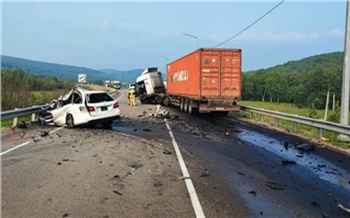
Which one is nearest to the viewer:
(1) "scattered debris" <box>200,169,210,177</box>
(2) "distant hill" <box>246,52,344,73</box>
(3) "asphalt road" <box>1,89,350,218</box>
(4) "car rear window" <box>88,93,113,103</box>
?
(3) "asphalt road" <box>1,89,350,218</box>

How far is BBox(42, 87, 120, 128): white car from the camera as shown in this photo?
16484 millimetres

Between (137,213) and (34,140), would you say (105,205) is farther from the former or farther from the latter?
(34,140)

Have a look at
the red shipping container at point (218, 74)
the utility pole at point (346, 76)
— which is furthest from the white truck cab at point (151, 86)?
the utility pole at point (346, 76)

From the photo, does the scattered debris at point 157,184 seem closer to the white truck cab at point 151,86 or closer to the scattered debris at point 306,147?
the scattered debris at point 306,147

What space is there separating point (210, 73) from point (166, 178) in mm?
16785

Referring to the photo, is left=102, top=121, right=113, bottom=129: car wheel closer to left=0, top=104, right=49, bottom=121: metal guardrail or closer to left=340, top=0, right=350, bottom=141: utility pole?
left=0, top=104, right=49, bottom=121: metal guardrail

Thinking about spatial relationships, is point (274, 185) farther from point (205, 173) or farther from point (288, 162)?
point (288, 162)

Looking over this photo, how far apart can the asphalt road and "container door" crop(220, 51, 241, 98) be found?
408 inches

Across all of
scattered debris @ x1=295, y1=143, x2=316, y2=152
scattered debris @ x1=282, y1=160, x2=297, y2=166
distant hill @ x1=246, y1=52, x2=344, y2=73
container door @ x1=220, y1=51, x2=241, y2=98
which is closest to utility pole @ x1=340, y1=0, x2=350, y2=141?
scattered debris @ x1=295, y1=143, x2=316, y2=152

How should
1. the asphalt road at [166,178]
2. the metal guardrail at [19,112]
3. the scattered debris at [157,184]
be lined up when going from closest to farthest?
the asphalt road at [166,178]
the scattered debris at [157,184]
the metal guardrail at [19,112]

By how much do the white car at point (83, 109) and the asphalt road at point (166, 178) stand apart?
2.73 metres

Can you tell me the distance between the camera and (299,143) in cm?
1364

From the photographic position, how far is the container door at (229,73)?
24016mm

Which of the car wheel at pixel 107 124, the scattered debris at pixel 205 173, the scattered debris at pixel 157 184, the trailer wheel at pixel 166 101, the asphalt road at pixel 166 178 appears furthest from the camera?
the trailer wheel at pixel 166 101
